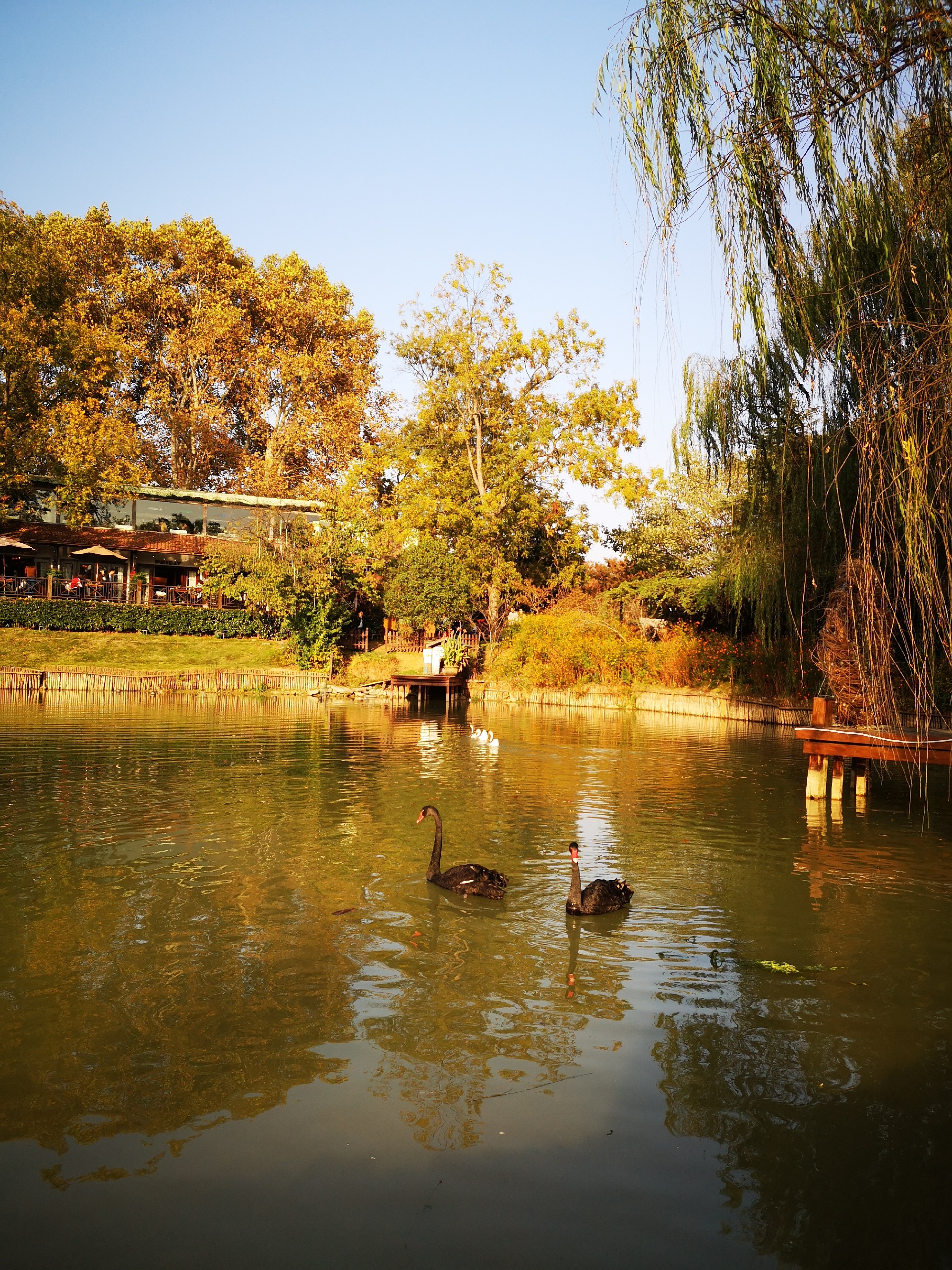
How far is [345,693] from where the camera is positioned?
110 feet

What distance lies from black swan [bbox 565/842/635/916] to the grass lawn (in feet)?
86.5

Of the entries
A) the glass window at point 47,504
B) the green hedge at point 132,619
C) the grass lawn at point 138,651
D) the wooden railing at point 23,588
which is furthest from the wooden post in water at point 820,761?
the glass window at point 47,504

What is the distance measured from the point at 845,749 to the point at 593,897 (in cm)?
605

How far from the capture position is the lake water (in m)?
4.25

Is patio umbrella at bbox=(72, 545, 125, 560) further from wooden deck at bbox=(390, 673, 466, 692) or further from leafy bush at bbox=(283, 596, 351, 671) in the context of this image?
wooden deck at bbox=(390, 673, 466, 692)

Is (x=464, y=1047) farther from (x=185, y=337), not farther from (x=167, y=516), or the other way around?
(x=185, y=337)

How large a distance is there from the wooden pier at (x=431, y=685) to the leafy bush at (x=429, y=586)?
3.05m

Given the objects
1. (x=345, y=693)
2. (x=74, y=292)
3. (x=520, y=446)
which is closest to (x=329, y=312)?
(x=74, y=292)

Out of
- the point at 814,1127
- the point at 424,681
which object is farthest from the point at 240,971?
the point at 424,681

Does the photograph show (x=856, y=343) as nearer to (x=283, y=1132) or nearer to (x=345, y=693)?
(x=283, y=1132)

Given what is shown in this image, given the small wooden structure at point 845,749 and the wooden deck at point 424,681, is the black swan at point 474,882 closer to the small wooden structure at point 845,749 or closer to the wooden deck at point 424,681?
the small wooden structure at point 845,749

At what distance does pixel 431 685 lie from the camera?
3512cm

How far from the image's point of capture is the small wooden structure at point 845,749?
11.8 meters

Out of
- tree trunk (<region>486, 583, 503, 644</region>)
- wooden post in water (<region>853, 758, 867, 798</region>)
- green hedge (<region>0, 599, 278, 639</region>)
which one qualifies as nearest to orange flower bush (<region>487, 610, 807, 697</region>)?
tree trunk (<region>486, 583, 503, 644</region>)
